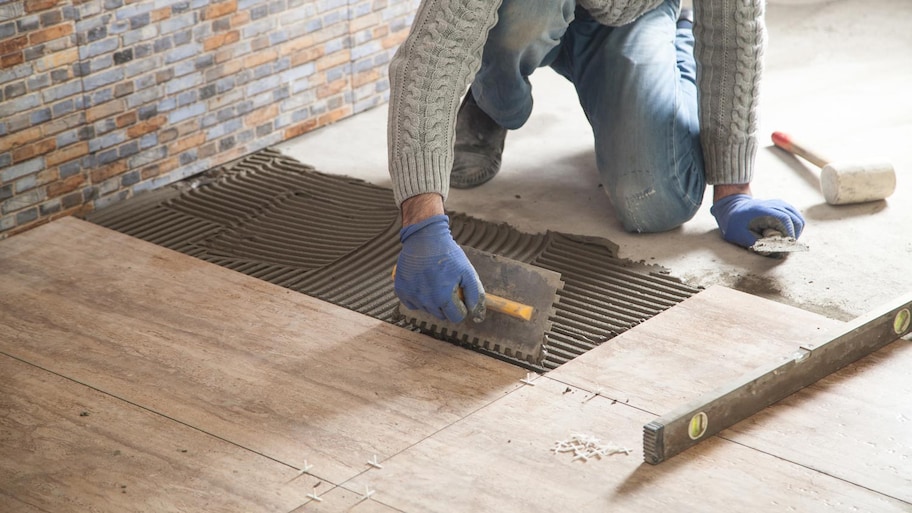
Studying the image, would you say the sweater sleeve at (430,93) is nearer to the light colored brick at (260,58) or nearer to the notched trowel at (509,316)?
the notched trowel at (509,316)

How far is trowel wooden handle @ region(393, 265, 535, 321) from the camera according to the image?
232cm

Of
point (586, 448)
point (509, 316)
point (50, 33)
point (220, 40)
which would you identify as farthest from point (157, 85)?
point (586, 448)

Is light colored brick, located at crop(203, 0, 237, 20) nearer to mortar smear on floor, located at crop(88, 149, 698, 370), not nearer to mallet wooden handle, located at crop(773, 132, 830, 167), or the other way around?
mortar smear on floor, located at crop(88, 149, 698, 370)

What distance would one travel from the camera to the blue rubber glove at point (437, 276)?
2.33m

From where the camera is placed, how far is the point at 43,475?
1963 millimetres

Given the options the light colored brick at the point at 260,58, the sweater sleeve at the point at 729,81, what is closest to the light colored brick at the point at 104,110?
the light colored brick at the point at 260,58

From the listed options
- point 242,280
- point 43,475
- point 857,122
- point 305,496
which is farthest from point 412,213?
point 857,122

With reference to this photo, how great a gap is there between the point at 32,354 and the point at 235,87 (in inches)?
53.7

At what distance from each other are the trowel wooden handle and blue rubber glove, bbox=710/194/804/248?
0.82 m

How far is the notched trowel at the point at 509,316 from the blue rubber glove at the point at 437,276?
4 centimetres

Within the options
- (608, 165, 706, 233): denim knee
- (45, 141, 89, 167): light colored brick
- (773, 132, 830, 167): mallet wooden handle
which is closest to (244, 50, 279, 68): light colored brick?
(45, 141, 89, 167): light colored brick

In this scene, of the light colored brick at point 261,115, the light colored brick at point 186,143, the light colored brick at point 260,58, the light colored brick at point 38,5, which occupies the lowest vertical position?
the light colored brick at point 186,143

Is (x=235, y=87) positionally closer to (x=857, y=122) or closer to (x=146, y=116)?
(x=146, y=116)

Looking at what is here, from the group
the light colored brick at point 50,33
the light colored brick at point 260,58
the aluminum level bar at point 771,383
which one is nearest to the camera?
the aluminum level bar at point 771,383
